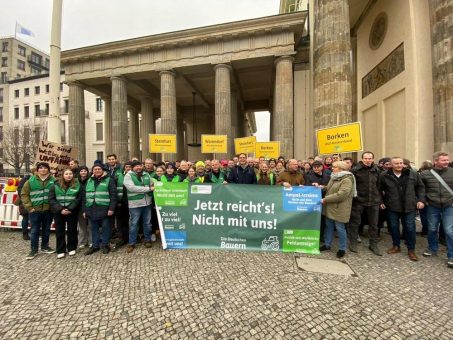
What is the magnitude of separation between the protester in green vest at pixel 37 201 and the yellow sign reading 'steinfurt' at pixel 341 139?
22.3ft

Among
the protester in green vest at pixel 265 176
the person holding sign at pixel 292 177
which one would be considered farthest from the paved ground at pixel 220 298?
the protester in green vest at pixel 265 176

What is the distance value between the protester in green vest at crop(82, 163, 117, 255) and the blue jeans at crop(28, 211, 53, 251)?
2.88 ft

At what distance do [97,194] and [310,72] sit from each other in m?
15.1

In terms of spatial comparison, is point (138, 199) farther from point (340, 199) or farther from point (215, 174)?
point (340, 199)

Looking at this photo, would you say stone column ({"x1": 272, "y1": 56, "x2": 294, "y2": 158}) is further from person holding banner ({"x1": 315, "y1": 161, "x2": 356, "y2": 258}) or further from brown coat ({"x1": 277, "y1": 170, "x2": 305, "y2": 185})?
person holding banner ({"x1": 315, "y1": 161, "x2": 356, "y2": 258})

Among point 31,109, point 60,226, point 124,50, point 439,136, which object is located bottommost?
point 60,226

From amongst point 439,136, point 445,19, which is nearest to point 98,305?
point 439,136

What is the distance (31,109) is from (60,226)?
49308 millimetres

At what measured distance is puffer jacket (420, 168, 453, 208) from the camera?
4.45 m

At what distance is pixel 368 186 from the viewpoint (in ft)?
15.6

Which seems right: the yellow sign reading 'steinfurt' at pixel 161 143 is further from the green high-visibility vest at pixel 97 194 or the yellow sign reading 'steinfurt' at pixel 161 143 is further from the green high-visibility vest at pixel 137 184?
the green high-visibility vest at pixel 97 194

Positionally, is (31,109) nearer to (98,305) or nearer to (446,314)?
(98,305)

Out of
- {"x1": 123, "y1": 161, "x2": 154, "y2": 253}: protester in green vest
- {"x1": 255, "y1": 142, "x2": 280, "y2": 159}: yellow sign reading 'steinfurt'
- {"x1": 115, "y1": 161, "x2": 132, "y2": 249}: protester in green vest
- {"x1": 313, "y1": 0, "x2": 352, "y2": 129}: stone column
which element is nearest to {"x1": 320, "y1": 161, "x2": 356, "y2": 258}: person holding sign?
{"x1": 123, "y1": 161, "x2": 154, "y2": 253}: protester in green vest

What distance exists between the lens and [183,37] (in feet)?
51.8
